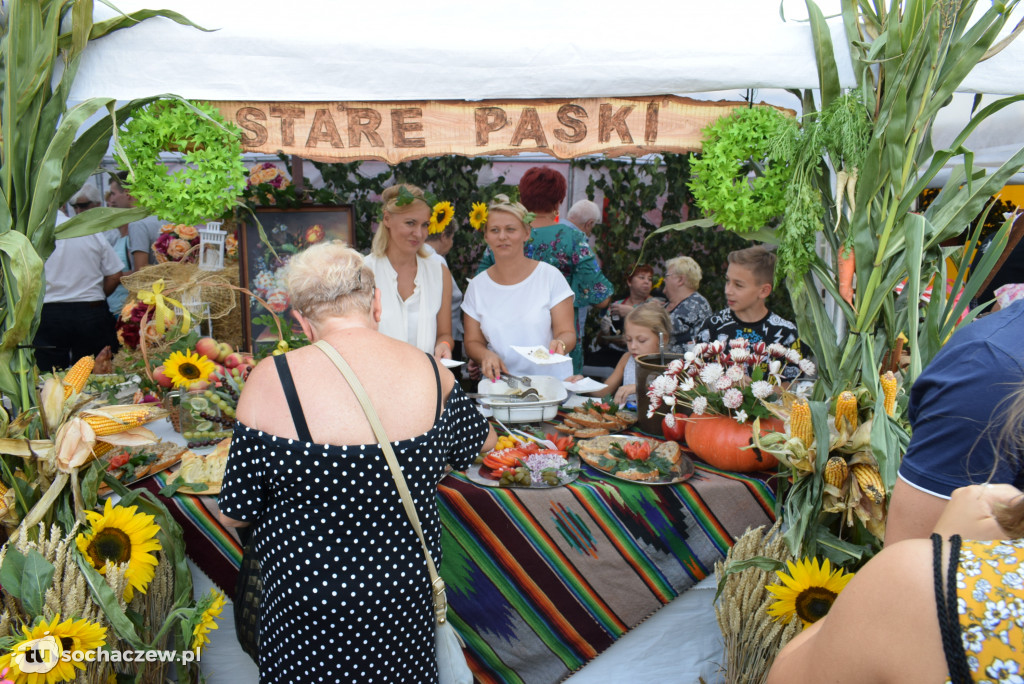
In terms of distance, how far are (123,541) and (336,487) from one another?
0.95m

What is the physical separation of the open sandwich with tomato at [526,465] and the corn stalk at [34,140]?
1.48 m

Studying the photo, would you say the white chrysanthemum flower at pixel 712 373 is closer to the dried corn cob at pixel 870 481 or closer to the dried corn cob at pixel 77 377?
the dried corn cob at pixel 870 481

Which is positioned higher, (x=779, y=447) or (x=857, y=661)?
(x=857, y=661)

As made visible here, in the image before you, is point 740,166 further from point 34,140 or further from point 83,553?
point 83,553

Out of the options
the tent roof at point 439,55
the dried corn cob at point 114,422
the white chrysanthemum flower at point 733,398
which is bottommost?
the dried corn cob at point 114,422

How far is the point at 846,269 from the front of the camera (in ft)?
7.48

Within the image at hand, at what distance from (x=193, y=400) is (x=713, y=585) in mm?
2185

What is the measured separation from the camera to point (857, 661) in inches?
32.1

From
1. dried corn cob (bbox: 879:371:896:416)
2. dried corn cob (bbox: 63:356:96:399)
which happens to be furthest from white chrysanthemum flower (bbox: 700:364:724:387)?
dried corn cob (bbox: 63:356:96:399)

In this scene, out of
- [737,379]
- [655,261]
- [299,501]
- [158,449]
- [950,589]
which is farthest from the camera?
[655,261]

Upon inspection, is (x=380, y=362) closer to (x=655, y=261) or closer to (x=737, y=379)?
(x=737, y=379)

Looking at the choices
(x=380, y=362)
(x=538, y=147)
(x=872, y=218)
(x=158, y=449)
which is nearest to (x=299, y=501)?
(x=380, y=362)

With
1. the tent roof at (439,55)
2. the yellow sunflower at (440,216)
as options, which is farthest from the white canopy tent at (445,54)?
the yellow sunflower at (440,216)

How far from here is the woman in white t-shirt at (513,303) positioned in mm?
3768
